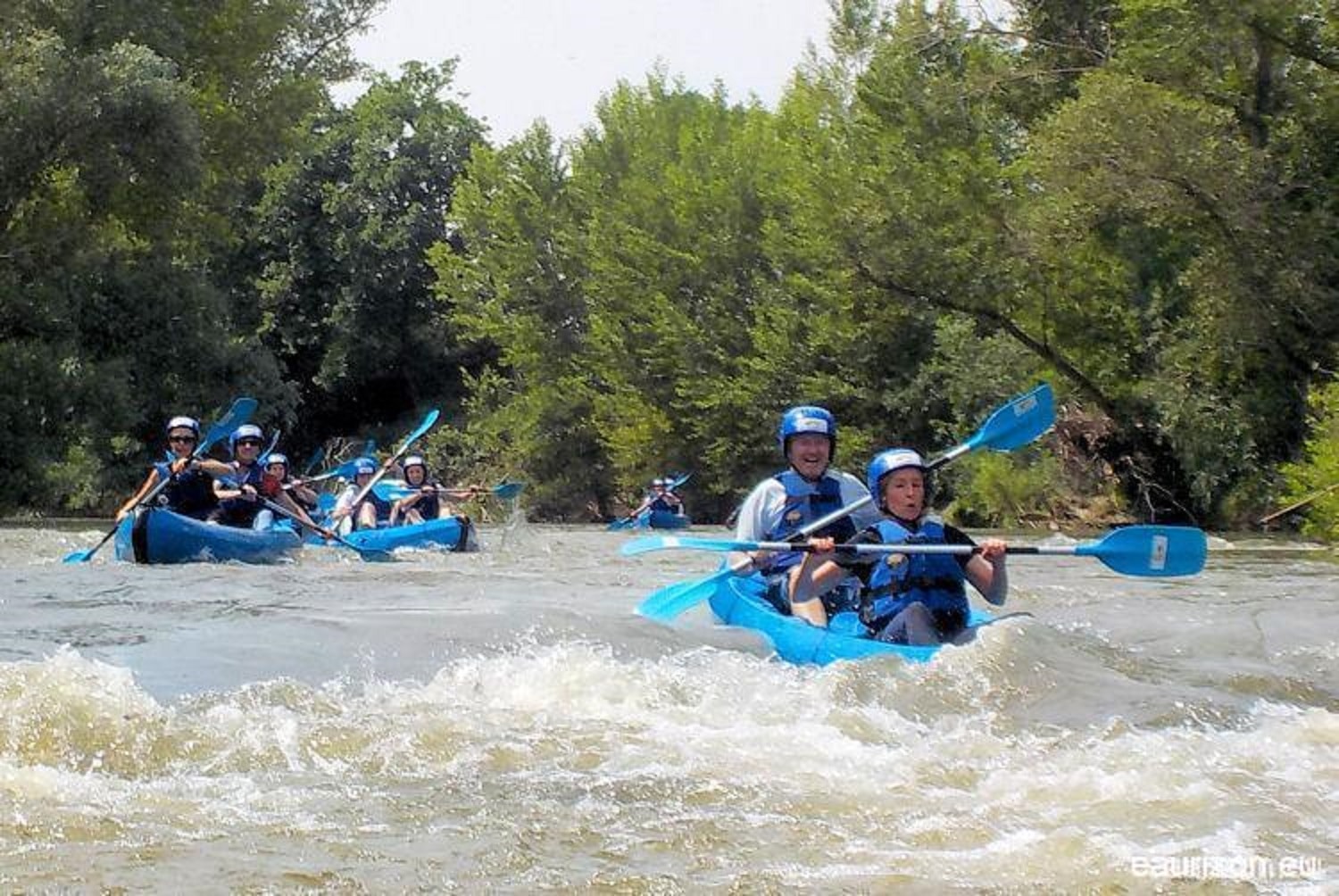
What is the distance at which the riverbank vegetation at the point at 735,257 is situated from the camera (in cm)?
2080

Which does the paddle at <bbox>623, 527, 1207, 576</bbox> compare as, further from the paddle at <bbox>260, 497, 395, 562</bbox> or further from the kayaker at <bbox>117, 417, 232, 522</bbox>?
the paddle at <bbox>260, 497, 395, 562</bbox>

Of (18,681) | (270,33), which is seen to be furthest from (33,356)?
A: (18,681)

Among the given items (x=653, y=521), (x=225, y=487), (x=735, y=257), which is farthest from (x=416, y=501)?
(x=735, y=257)

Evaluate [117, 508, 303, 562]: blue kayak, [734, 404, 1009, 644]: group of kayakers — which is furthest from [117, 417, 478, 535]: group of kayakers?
[734, 404, 1009, 644]: group of kayakers

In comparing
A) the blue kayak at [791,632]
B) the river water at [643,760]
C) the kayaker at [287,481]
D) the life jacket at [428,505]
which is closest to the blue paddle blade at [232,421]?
the kayaker at [287,481]

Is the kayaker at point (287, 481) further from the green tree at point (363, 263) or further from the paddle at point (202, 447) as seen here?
the green tree at point (363, 263)

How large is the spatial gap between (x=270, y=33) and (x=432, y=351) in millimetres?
12523

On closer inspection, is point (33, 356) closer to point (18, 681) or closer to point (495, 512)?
point (495, 512)

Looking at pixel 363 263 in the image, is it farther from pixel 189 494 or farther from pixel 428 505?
pixel 189 494

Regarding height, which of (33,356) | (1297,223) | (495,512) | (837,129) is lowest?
(495,512)

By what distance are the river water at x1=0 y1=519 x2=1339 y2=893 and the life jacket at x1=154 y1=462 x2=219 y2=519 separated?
4.16 metres

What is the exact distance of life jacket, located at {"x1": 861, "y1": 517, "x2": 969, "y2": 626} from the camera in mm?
7164

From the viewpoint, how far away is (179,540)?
13031 mm

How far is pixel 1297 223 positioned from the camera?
20.4 meters
